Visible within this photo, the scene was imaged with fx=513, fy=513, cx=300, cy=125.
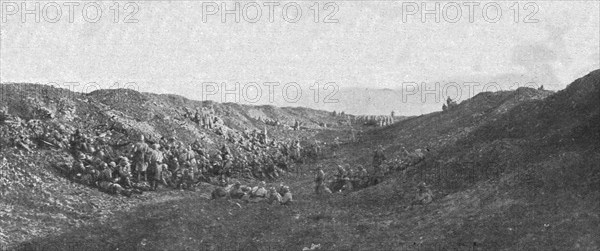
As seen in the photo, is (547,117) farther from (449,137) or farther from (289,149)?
(289,149)

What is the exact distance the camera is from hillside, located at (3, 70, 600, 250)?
20859 mm

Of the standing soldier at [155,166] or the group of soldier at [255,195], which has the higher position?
the standing soldier at [155,166]

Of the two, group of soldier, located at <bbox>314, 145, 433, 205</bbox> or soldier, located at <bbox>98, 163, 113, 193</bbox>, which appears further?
group of soldier, located at <bbox>314, 145, 433, 205</bbox>

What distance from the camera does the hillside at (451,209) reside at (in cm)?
2086

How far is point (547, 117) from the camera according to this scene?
3164 centimetres

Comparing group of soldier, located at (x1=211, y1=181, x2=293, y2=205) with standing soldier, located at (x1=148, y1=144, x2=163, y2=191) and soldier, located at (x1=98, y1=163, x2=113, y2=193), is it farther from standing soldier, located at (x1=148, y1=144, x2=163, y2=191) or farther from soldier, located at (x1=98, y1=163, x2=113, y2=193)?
soldier, located at (x1=98, y1=163, x2=113, y2=193)

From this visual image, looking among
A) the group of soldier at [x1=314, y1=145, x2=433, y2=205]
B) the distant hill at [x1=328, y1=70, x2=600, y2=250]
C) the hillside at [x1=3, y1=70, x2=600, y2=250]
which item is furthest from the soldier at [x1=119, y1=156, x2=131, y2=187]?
the distant hill at [x1=328, y1=70, x2=600, y2=250]

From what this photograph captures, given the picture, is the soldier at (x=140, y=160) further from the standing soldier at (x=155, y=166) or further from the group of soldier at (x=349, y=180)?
the group of soldier at (x=349, y=180)

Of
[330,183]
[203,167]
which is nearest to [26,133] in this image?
[203,167]

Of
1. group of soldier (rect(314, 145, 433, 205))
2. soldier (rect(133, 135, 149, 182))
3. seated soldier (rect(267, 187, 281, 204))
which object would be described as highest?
soldier (rect(133, 135, 149, 182))

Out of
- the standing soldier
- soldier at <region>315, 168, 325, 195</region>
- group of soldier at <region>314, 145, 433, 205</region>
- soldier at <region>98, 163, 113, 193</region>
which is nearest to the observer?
soldier at <region>98, 163, 113, 193</region>

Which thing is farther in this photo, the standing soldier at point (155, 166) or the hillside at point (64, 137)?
the standing soldier at point (155, 166)

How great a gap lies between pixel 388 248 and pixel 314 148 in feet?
119

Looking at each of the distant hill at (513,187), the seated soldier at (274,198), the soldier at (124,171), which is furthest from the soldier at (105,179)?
the distant hill at (513,187)
